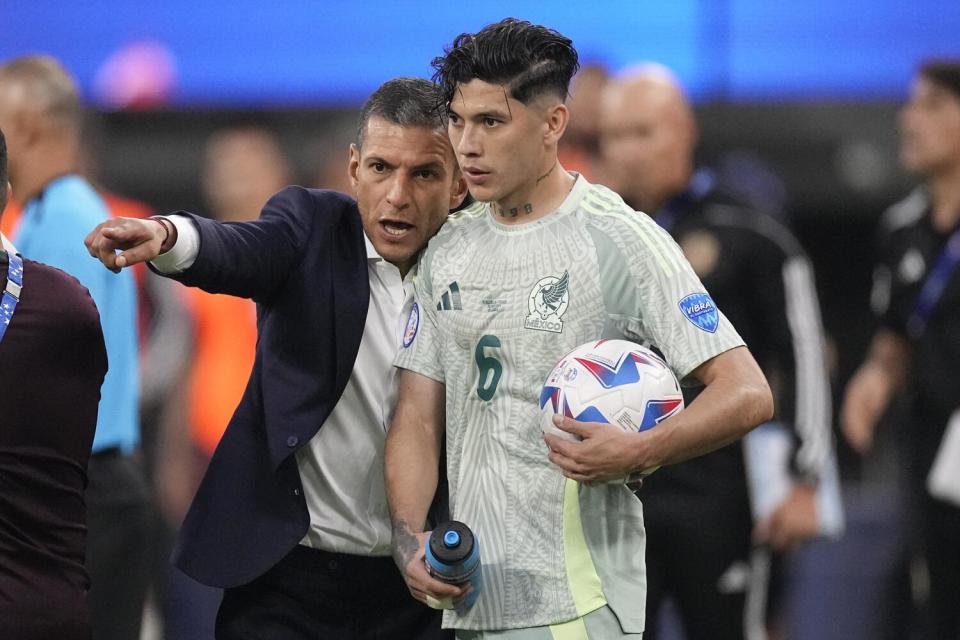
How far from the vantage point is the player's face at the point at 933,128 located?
6.96 m

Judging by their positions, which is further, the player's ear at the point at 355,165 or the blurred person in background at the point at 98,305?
the blurred person in background at the point at 98,305

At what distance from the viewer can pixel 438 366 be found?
3752mm

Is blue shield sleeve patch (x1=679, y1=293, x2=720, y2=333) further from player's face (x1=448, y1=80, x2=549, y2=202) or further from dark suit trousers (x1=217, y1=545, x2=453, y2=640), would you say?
dark suit trousers (x1=217, y1=545, x2=453, y2=640)

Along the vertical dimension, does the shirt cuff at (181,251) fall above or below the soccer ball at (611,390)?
above

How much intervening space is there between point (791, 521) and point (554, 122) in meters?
3.29

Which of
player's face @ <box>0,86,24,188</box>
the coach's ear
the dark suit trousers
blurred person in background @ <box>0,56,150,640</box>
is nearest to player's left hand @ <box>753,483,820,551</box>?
blurred person in background @ <box>0,56,150,640</box>

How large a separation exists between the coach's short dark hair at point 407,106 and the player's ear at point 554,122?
38 centimetres

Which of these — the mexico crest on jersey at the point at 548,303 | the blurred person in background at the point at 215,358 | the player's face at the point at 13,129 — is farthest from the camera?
the blurred person in background at the point at 215,358

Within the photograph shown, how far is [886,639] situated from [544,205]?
4.55 metres

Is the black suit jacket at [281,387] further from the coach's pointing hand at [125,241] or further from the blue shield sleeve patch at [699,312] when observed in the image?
the blue shield sleeve patch at [699,312]

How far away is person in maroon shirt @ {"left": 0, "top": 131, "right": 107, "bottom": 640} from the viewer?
3365mm

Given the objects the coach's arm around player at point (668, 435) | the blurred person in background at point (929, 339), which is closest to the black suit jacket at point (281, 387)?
the coach's arm around player at point (668, 435)

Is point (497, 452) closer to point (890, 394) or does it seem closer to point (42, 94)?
point (42, 94)

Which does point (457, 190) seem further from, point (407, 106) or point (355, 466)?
point (355, 466)
